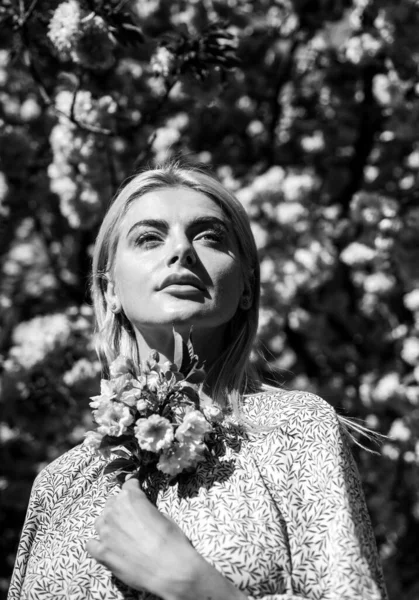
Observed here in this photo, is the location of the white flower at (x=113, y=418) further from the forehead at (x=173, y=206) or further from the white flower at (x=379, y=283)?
the white flower at (x=379, y=283)

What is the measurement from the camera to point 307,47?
6.69 meters

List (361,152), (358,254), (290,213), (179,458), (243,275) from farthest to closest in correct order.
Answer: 1. (361,152)
2. (290,213)
3. (358,254)
4. (243,275)
5. (179,458)

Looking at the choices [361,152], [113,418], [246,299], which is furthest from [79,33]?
[361,152]

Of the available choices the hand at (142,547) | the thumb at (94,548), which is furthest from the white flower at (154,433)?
the thumb at (94,548)

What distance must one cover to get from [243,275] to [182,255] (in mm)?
328

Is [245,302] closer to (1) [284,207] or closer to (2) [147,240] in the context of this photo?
(2) [147,240]

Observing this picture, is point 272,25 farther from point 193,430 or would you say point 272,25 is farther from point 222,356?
point 193,430

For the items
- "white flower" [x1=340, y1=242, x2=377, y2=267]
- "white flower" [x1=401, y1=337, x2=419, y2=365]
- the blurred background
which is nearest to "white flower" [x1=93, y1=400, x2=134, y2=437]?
the blurred background

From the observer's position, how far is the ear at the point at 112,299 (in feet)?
7.63

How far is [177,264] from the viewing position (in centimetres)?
203

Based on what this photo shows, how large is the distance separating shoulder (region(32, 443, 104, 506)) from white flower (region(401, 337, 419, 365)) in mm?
4325

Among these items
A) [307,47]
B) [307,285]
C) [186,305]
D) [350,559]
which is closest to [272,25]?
[307,47]

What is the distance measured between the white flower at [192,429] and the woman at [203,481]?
0.41ft

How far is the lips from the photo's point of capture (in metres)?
2.01
